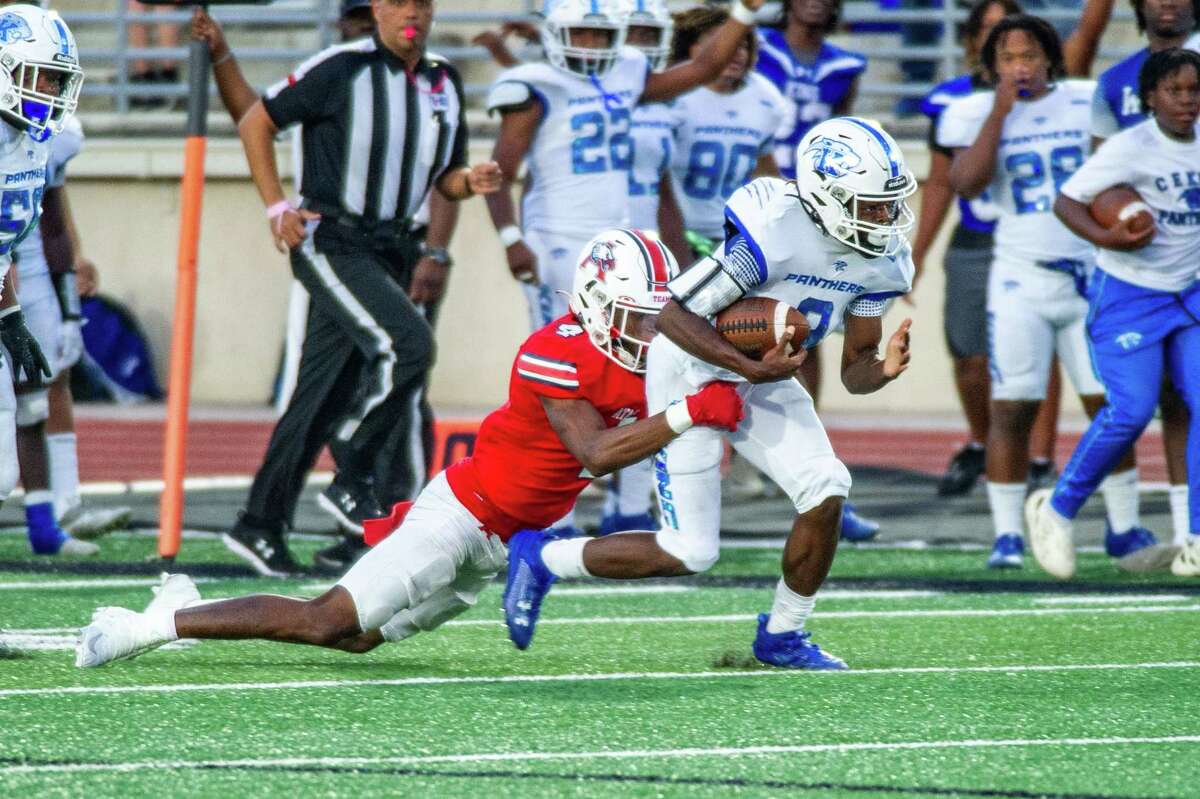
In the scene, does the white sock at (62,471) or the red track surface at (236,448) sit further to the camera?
the red track surface at (236,448)

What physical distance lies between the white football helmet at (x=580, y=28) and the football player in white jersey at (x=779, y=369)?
9.32 ft

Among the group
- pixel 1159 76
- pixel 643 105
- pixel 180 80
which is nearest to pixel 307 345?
pixel 643 105

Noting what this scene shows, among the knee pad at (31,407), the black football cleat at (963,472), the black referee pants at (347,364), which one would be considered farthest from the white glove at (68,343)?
the black football cleat at (963,472)

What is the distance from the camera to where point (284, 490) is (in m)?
7.80

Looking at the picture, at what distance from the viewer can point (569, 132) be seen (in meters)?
8.60

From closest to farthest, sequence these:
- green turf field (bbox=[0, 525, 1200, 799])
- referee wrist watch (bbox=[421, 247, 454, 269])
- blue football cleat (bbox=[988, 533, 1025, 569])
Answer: green turf field (bbox=[0, 525, 1200, 799]) → blue football cleat (bbox=[988, 533, 1025, 569]) → referee wrist watch (bbox=[421, 247, 454, 269])

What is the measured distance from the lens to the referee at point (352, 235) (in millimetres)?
7625

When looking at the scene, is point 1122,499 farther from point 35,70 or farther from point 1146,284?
point 35,70

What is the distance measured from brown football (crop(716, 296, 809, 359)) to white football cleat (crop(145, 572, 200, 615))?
146cm

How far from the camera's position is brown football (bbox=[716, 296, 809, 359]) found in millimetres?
5469

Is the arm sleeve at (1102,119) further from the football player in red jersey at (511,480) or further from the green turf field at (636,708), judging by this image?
the football player in red jersey at (511,480)

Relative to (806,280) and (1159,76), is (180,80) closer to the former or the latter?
→ (1159,76)

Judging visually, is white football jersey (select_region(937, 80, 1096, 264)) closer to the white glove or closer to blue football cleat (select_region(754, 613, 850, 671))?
blue football cleat (select_region(754, 613, 850, 671))

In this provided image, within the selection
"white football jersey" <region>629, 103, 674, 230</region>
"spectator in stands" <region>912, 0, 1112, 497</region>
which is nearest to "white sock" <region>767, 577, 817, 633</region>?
"white football jersey" <region>629, 103, 674, 230</region>
